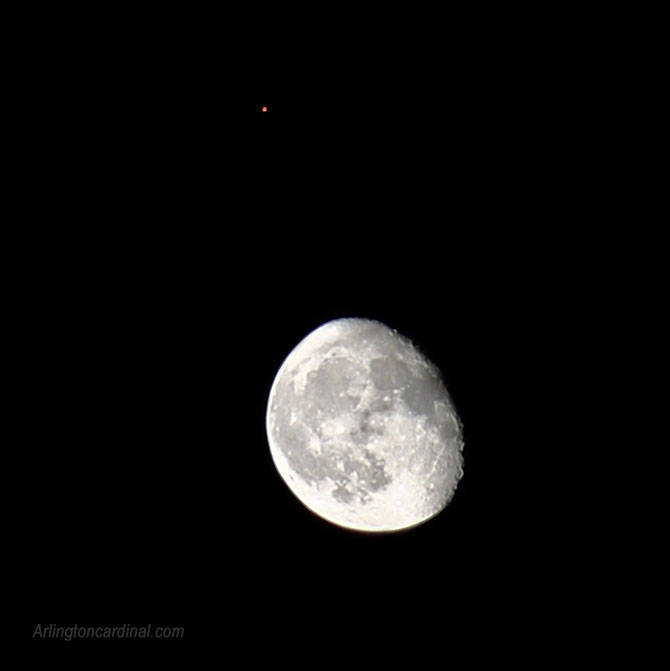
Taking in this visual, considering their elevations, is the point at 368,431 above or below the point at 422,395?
below

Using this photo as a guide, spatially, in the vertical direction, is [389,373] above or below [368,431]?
above

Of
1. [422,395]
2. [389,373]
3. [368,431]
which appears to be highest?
[389,373]

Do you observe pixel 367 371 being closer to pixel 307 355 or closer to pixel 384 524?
pixel 307 355

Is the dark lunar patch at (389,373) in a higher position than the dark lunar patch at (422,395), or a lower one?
higher

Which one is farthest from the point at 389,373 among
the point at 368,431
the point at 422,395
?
the point at 368,431

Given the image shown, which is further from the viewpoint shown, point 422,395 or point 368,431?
point 422,395

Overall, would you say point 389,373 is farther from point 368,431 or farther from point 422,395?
point 368,431

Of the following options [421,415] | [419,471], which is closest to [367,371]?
[421,415]

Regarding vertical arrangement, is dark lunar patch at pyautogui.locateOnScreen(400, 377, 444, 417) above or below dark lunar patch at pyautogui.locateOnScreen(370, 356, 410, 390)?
below
